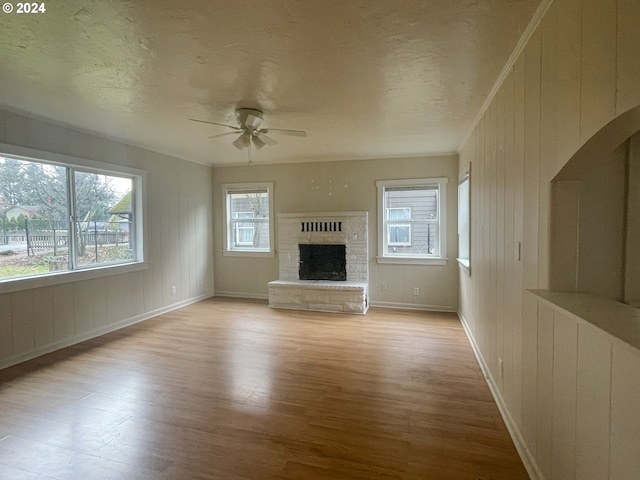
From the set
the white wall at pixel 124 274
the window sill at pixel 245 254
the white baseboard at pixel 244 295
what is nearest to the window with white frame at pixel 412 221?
the window sill at pixel 245 254

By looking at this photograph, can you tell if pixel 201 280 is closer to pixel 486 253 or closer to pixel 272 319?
pixel 272 319

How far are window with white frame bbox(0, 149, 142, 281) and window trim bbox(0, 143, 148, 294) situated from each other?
1 centimetres

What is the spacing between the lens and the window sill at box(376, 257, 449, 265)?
496 centimetres

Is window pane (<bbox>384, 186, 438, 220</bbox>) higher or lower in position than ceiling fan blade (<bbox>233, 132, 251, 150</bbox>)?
lower

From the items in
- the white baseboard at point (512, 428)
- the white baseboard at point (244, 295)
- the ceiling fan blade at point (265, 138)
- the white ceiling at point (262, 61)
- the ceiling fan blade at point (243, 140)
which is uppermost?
the white ceiling at point (262, 61)

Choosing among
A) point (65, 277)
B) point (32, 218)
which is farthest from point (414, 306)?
point (32, 218)

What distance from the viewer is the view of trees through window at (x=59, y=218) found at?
10.3 feet

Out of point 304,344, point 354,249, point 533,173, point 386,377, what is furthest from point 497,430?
point 354,249

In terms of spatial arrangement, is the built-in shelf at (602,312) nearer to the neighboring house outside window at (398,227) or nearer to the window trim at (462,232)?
the window trim at (462,232)

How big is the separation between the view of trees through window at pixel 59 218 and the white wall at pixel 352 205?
6.43 ft

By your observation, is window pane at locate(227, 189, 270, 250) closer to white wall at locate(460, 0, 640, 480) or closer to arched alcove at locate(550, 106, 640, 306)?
white wall at locate(460, 0, 640, 480)

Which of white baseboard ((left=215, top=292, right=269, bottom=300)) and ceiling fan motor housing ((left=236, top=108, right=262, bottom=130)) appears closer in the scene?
ceiling fan motor housing ((left=236, top=108, right=262, bottom=130))

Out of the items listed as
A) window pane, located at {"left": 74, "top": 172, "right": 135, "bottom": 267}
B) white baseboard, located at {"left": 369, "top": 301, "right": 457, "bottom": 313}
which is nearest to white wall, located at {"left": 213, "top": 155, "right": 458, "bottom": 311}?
white baseboard, located at {"left": 369, "top": 301, "right": 457, "bottom": 313}

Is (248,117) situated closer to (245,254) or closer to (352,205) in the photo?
(352,205)
